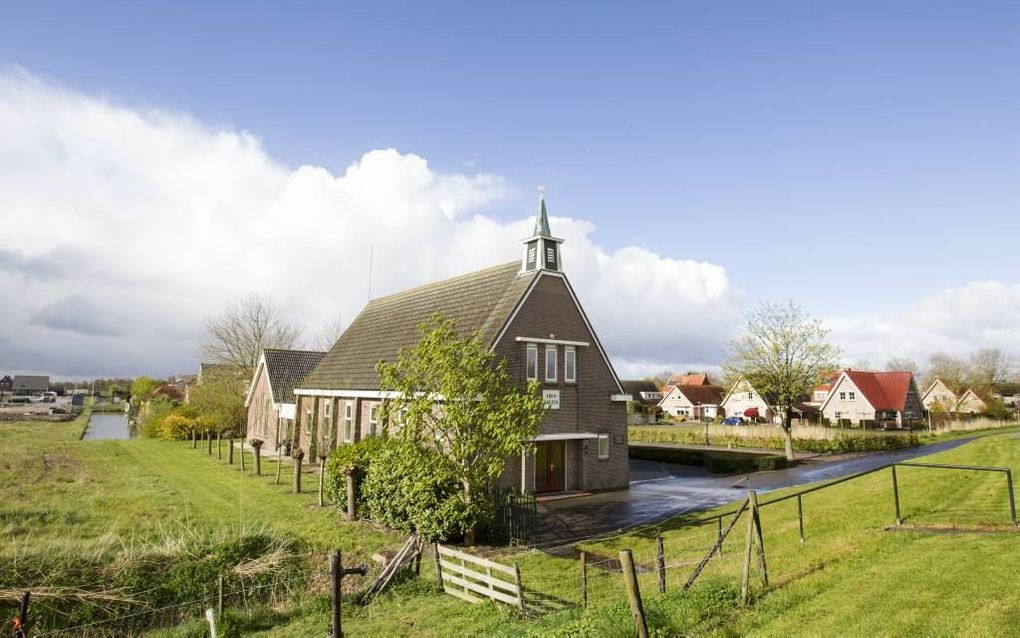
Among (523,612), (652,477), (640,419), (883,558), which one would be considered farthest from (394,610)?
(640,419)

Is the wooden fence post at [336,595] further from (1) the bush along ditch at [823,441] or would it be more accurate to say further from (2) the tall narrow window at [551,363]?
(1) the bush along ditch at [823,441]

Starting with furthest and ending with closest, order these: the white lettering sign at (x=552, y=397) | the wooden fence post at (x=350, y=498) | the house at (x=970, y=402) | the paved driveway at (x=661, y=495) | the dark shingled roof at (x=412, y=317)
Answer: the house at (x=970, y=402), the dark shingled roof at (x=412, y=317), the white lettering sign at (x=552, y=397), the paved driveway at (x=661, y=495), the wooden fence post at (x=350, y=498)

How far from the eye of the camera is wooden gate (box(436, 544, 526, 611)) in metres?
11.6

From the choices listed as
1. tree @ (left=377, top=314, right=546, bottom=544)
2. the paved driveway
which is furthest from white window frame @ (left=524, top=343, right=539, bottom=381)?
tree @ (left=377, top=314, right=546, bottom=544)

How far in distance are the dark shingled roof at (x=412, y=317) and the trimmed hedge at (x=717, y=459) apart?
60.6 ft

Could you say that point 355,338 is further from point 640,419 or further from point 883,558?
point 640,419

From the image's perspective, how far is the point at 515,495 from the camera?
60.4 feet

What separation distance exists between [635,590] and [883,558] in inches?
260

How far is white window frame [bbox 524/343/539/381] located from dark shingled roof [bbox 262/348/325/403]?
71.5 ft

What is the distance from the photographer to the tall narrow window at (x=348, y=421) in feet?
95.8

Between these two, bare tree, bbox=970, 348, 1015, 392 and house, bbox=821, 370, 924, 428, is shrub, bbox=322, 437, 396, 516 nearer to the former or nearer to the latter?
house, bbox=821, 370, 924, 428

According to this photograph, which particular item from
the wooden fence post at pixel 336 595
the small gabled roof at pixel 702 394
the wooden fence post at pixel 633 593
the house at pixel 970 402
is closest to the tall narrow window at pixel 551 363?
the wooden fence post at pixel 336 595

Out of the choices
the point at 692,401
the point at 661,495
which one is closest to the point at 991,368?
the point at 692,401

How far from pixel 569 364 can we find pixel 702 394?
2901 inches
